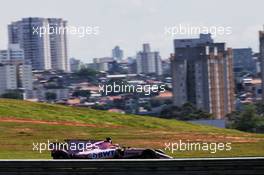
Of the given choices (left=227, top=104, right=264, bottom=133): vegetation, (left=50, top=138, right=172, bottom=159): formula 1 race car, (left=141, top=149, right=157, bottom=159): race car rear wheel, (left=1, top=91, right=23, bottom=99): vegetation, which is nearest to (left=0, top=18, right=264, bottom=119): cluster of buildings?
(left=1, top=91, right=23, bottom=99): vegetation

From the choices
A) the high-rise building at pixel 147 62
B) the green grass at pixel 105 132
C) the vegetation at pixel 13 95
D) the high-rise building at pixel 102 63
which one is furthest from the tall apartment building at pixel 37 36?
the high-rise building at pixel 147 62

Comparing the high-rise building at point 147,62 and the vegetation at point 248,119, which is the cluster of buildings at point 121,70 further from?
the vegetation at point 248,119

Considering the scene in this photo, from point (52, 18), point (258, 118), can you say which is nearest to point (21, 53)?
point (52, 18)

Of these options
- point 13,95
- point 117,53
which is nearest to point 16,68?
point 13,95

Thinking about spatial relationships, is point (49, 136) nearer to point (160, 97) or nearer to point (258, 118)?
point (160, 97)

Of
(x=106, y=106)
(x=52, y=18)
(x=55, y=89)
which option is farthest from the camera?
(x=55, y=89)

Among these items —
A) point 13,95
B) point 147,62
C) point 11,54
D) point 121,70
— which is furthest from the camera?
point 13,95

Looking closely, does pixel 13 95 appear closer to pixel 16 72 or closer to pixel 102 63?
pixel 16 72
